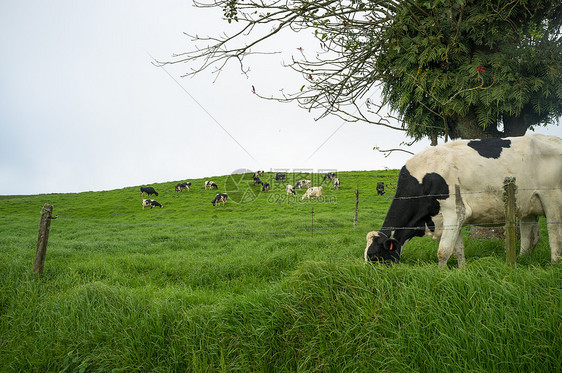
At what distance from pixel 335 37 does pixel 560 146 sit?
4.69 meters

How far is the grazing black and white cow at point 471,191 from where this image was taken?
17.5 ft

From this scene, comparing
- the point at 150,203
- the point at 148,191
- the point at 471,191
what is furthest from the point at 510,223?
the point at 148,191

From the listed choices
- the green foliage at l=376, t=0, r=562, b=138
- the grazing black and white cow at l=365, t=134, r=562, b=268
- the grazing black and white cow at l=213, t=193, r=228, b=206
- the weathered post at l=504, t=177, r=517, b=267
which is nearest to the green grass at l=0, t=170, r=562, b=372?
the weathered post at l=504, t=177, r=517, b=267

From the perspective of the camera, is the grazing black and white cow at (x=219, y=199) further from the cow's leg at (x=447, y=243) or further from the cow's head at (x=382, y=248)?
the cow's leg at (x=447, y=243)

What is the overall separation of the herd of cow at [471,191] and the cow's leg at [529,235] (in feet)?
1.11

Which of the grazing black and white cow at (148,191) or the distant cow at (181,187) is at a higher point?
the distant cow at (181,187)

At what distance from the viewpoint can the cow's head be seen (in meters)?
5.14

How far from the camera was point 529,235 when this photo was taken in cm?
607

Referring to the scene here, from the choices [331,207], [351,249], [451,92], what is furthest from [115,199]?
[451,92]

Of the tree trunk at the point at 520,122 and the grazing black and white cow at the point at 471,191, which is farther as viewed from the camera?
the tree trunk at the point at 520,122

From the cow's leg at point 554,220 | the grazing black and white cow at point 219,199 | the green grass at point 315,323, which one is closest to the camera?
the green grass at point 315,323

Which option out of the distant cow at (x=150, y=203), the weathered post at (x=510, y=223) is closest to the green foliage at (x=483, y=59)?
the weathered post at (x=510, y=223)

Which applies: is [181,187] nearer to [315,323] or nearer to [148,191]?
[148,191]

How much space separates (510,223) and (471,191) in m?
1.26
